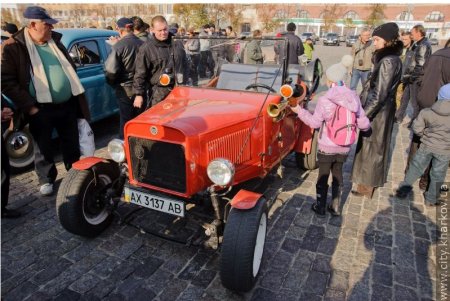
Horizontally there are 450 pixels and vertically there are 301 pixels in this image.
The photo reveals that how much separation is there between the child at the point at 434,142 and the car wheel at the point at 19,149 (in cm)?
549

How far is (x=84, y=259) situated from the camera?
120 inches

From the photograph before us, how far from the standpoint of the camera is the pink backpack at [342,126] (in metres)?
3.31

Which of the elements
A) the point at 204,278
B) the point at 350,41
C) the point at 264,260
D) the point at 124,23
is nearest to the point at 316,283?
the point at 264,260

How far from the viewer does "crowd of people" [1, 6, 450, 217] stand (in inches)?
137

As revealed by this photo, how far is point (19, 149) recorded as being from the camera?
4859 mm

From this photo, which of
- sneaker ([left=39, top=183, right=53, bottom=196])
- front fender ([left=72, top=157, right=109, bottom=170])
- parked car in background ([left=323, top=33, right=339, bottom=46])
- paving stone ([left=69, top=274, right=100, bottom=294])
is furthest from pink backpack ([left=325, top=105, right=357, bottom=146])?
parked car in background ([left=323, top=33, right=339, bottom=46])

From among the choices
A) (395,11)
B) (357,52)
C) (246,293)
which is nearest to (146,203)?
(246,293)

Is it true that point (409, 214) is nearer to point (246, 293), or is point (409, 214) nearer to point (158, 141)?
point (246, 293)

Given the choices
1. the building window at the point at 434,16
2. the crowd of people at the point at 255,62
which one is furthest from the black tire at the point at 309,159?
the building window at the point at 434,16

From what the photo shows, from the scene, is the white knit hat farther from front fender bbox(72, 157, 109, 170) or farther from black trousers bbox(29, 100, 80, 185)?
black trousers bbox(29, 100, 80, 185)

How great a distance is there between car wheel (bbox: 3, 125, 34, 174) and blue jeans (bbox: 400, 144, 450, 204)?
549cm

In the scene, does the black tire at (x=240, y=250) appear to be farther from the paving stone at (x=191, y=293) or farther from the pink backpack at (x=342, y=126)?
the pink backpack at (x=342, y=126)

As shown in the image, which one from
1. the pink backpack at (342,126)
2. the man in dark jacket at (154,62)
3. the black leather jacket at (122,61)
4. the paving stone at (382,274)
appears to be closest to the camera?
the paving stone at (382,274)

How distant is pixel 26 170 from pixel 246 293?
4.08 m
